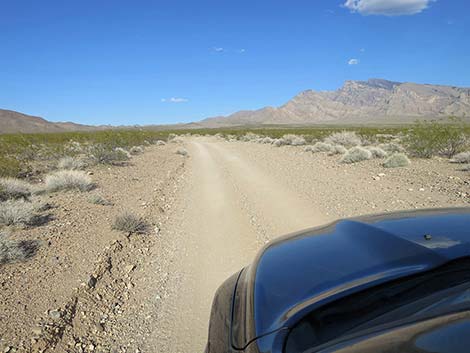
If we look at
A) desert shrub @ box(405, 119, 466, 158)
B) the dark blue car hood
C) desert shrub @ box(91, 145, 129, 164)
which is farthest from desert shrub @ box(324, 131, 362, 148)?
the dark blue car hood

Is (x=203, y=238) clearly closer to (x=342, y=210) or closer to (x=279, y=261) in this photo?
(x=342, y=210)

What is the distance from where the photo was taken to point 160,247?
19.5 ft

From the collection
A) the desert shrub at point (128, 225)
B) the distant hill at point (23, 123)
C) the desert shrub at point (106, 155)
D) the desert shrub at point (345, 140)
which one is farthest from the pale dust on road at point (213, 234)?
the distant hill at point (23, 123)

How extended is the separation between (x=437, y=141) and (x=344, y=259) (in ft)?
52.7

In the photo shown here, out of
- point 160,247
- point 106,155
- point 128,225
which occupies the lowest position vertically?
point 160,247

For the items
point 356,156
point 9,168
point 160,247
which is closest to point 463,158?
point 356,156

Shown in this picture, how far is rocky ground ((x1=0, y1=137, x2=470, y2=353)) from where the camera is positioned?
11.8 ft

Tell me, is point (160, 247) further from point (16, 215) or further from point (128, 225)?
point (16, 215)

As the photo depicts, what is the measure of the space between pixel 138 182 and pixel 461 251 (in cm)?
1127

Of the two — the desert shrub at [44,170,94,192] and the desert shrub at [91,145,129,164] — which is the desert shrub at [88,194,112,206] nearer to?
the desert shrub at [44,170,94,192]

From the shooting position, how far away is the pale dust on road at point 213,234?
3.77 m

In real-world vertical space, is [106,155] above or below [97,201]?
above

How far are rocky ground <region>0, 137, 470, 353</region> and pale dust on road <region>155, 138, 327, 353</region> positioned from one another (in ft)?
0.06

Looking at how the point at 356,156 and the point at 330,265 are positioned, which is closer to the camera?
the point at 330,265
